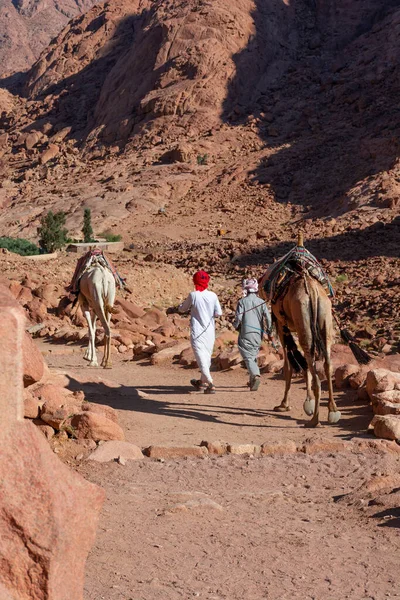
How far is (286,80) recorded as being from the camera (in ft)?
179

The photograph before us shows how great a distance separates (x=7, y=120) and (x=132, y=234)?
31.5 meters

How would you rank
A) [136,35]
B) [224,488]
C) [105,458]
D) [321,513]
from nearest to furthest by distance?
[321,513], [224,488], [105,458], [136,35]

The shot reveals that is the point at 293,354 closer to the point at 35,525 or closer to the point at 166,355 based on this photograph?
the point at 166,355

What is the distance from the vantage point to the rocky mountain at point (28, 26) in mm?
116500

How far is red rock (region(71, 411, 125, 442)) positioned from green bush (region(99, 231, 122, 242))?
1158 inches

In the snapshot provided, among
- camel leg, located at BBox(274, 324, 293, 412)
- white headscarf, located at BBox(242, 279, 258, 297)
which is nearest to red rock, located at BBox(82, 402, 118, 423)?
camel leg, located at BBox(274, 324, 293, 412)

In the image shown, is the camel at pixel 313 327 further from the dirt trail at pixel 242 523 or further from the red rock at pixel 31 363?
the red rock at pixel 31 363

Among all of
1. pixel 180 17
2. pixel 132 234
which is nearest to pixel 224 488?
pixel 132 234

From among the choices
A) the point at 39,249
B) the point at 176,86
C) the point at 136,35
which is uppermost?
the point at 136,35

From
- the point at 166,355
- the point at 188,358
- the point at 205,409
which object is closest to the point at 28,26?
the point at 166,355

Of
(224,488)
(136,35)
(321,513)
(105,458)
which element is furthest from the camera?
(136,35)

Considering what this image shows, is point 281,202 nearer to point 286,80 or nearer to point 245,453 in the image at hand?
point 286,80

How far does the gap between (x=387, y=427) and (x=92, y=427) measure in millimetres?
2861

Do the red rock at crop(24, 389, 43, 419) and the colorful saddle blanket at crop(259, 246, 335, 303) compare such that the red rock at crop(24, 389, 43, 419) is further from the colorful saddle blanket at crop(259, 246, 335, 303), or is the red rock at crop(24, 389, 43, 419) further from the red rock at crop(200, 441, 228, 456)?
the colorful saddle blanket at crop(259, 246, 335, 303)
